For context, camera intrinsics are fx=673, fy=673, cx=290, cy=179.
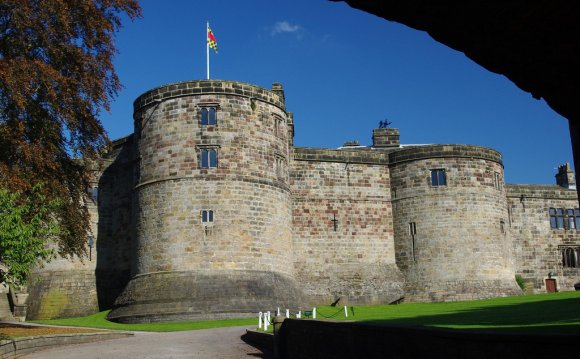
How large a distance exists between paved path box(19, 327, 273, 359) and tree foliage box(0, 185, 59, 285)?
9.32ft

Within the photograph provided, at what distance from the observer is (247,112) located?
112 feet

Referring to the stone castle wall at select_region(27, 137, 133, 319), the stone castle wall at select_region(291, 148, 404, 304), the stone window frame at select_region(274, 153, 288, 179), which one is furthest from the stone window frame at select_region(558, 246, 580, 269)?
the stone castle wall at select_region(27, 137, 133, 319)

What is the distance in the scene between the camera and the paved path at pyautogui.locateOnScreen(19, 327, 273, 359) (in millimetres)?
18594

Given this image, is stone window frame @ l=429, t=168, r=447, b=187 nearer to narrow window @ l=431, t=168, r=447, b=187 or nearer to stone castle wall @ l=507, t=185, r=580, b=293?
narrow window @ l=431, t=168, r=447, b=187

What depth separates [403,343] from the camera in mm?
11836

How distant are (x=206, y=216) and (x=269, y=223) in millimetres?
3303

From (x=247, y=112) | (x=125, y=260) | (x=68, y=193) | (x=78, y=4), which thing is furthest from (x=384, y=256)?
(x=78, y=4)

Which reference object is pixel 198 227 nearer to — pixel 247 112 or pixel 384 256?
pixel 247 112

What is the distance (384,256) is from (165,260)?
1385cm

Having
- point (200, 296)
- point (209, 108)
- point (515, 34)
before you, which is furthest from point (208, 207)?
point (515, 34)

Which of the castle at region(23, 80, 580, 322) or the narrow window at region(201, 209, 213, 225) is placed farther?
the narrow window at region(201, 209, 213, 225)

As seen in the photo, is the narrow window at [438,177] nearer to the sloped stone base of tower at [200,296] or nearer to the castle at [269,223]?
the castle at [269,223]

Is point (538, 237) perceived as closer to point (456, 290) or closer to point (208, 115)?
point (456, 290)

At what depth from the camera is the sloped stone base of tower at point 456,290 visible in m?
37.4
